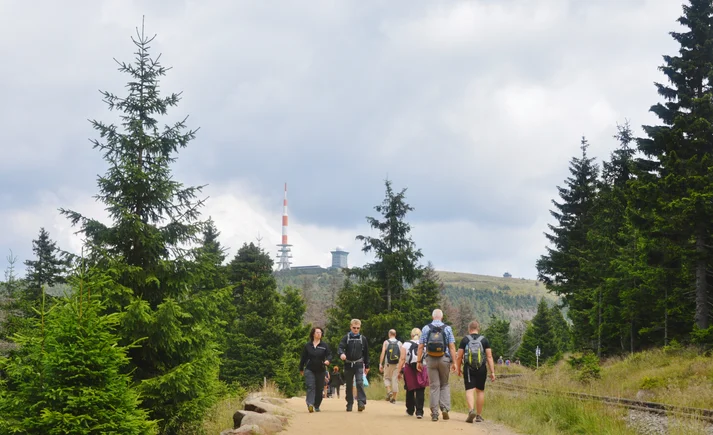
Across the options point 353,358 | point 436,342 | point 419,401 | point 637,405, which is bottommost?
point 637,405

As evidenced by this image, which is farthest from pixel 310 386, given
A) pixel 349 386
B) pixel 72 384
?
pixel 72 384

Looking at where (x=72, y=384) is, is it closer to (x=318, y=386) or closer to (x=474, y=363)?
(x=318, y=386)

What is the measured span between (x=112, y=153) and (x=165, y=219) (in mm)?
2067

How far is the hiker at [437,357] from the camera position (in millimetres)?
12008

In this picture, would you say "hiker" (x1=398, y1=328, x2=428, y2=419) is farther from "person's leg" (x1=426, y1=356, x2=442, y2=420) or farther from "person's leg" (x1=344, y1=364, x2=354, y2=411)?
"person's leg" (x1=344, y1=364, x2=354, y2=411)

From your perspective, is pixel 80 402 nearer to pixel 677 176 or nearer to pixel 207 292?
pixel 207 292

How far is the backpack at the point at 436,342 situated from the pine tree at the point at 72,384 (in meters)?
5.53

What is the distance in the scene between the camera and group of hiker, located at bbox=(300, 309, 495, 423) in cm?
1198

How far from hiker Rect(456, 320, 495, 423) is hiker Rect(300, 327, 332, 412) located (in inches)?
119

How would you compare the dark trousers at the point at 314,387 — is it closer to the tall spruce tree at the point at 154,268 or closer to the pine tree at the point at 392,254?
the tall spruce tree at the point at 154,268

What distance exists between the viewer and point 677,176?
2548 cm

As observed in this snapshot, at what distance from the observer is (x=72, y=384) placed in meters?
8.44

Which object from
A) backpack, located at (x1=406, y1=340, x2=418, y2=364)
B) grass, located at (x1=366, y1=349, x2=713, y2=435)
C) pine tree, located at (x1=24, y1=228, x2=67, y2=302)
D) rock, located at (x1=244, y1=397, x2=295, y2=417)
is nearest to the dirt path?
rock, located at (x1=244, y1=397, x2=295, y2=417)

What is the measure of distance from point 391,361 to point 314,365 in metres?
3.92
